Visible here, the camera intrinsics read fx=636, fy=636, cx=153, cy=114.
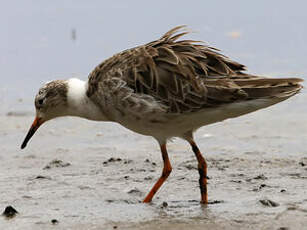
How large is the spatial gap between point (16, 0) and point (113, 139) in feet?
32.9

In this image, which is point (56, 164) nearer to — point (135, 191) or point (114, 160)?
point (114, 160)

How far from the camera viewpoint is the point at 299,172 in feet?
24.1

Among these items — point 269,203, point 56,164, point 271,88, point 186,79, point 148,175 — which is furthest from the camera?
point 56,164

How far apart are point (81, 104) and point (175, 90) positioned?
1084 millimetres

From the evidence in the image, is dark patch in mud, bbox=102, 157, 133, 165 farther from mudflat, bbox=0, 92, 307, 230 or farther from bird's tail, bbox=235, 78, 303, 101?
bird's tail, bbox=235, 78, 303, 101

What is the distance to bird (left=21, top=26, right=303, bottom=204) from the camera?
19.8 feet

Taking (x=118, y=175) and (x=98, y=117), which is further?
(x=118, y=175)

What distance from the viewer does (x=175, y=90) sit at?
620cm

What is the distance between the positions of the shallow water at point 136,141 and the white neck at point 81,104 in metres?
0.81

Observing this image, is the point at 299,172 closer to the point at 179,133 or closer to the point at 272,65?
the point at 179,133

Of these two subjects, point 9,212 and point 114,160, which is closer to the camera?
point 9,212

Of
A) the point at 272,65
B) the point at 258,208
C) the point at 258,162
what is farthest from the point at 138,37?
the point at 258,208

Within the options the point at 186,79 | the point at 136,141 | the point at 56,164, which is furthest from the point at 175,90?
the point at 136,141

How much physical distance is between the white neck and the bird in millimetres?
14
